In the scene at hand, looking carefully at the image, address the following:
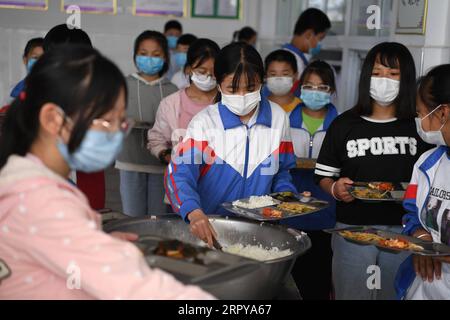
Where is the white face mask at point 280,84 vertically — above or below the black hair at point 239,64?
below

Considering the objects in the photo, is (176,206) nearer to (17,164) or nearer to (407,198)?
(407,198)

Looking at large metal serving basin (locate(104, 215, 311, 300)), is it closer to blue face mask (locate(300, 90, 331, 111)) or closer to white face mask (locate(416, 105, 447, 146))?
white face mask (locate(416, 105, 447, 146))

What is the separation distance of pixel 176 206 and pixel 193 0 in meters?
6.67

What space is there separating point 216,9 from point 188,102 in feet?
17.4

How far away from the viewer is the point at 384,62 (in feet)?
8.30

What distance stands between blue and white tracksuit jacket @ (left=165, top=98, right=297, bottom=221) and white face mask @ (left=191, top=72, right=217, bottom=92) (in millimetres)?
996

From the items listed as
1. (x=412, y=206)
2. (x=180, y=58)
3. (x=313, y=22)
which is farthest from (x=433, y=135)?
(x=180, y=58)

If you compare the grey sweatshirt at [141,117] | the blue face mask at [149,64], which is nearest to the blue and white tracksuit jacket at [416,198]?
the grey sweatshirt at [141,117]

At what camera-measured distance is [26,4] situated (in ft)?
26.7

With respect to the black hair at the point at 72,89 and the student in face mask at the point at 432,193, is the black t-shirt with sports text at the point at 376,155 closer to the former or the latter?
the student in face mask at the point at 432,193

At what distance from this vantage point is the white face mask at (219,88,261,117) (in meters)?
2.32

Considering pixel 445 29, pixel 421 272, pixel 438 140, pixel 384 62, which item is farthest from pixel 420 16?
pixel 421 272

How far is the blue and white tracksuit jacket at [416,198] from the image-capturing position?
216cm

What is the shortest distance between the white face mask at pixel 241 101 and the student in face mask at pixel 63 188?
1064 millimetres
